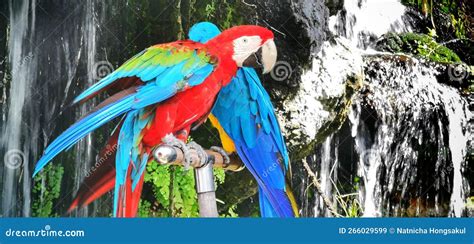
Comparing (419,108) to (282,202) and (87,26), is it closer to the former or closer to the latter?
(282,202)

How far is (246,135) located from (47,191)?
3.19ft

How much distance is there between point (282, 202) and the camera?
339 centimetres

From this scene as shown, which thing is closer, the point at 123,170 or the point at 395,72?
the point at 123,170

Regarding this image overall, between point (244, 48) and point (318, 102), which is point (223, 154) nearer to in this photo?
point (244, 48)

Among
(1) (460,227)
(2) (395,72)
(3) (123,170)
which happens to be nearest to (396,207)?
(1) (460,227)

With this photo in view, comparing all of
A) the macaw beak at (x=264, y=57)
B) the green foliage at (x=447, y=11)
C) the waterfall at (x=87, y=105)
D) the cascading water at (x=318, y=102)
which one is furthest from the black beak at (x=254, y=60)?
the green foliage at (x=447, y=11)

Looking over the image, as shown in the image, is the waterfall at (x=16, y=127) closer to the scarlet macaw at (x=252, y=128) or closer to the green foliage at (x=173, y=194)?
the green foliage at (x=173, y=194)

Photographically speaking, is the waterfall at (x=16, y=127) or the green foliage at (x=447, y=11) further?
the green foliage at (x=447, y=11)

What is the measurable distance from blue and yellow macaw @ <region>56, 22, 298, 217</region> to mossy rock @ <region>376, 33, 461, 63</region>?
102cm

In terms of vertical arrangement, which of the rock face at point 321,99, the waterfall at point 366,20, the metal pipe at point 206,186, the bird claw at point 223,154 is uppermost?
the waterfall at point 366,20

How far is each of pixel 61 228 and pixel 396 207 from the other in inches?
71.8

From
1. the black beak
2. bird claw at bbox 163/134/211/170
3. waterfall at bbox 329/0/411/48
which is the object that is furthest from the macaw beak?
waterfall at bbox 329/0/411/48

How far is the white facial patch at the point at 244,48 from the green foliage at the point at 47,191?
98 cm

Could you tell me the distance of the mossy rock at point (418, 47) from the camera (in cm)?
399
